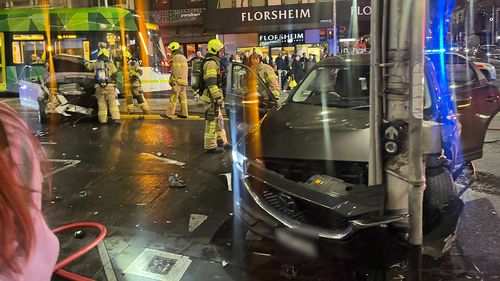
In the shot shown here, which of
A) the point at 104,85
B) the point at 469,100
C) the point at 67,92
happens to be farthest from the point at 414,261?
the point at 67,92

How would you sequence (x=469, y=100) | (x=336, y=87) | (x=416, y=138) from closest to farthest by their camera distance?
(x=416, y=138), (x=336, y=87), (x=469, y=100)

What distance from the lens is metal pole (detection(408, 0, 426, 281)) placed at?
2.90m

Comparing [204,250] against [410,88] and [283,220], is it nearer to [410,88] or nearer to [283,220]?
[283,220]

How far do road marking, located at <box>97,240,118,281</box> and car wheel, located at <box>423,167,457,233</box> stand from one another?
2.49 meters

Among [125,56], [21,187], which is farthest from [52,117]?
[21,187]

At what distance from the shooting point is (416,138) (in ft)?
9.93

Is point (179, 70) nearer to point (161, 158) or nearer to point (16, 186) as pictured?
point (161, 158)

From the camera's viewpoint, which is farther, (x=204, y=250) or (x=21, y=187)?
(x=204, y=250)

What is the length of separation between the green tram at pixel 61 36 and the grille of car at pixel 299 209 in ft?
49.8

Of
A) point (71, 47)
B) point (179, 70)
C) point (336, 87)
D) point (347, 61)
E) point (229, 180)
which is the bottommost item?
point (229, 180)

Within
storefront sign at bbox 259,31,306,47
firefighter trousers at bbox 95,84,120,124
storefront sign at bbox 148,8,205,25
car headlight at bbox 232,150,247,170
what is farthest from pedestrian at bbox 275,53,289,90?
car headlight at bbox 232,150,247,170

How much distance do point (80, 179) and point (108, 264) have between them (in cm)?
306

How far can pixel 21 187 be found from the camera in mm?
1059

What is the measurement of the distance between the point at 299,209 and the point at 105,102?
9184 mm
